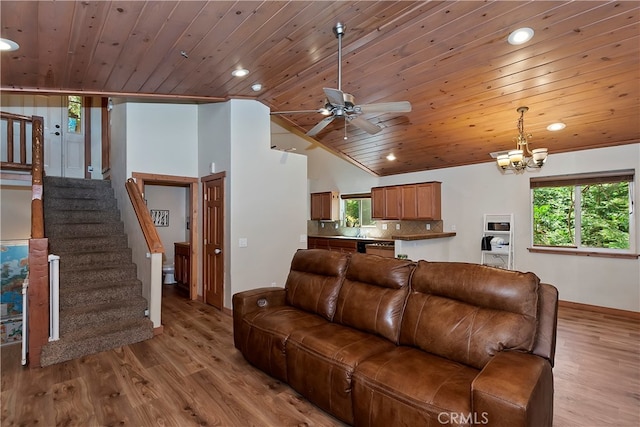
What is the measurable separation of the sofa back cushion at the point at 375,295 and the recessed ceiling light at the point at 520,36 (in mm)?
2302

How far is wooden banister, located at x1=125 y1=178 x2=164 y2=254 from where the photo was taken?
3800 millimetres

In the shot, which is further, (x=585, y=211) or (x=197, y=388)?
(x=585, y=211)

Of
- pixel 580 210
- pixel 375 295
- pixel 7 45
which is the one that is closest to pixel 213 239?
pixel 7 45

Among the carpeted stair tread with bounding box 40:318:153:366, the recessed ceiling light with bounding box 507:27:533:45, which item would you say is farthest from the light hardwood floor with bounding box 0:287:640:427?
the recessed ceiling light with bounding box 507:27:533:45

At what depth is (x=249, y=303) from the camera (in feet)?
10.1

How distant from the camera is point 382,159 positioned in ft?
21.7

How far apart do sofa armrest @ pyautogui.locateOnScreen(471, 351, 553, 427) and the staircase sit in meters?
3.50

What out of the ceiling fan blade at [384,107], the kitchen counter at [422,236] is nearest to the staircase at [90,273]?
the ceiling fan blade at [384,107]

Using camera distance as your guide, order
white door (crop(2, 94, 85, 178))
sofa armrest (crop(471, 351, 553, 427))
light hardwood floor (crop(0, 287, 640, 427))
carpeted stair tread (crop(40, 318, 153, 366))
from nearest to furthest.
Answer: sofa armrest (crop(471, 351, 553, 427)) < light hardwood floor (crop(0, 287, 640, 427)) < carpeted stair tread (crop(40, 318, 153, 366)) < white door (crop(2, 94, 85, 178))

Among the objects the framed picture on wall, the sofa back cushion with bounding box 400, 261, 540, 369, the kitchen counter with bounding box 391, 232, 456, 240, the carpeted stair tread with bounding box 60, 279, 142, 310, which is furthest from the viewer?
the framed picture on wall

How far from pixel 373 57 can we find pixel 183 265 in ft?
15.8

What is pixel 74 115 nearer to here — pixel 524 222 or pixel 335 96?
pixel 335 96

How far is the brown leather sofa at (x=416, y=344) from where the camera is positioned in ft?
5.25

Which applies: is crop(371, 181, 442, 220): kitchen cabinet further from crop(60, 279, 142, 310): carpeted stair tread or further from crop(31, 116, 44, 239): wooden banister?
crop(31, 116, 44, 239): wooden banister
